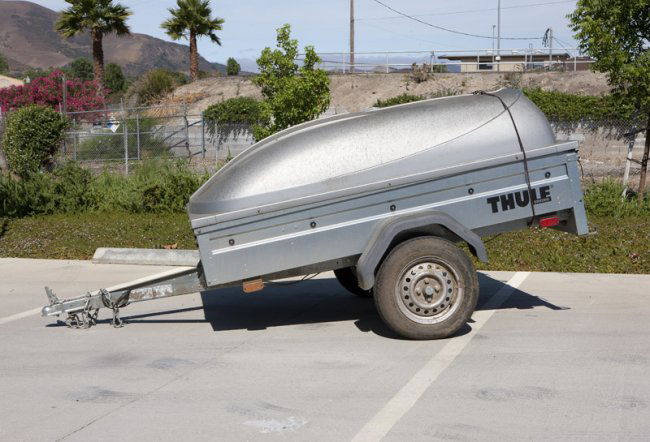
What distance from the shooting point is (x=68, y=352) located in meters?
7.68

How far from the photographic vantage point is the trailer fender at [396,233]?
24.2 ft

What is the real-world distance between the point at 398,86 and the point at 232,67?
3299 centimetres

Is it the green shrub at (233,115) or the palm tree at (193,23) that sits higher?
the palm tree at (193,23)

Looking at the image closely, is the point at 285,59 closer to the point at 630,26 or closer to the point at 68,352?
the point at 630,26

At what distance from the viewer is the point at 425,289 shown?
7.48 m

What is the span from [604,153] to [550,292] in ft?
58.7

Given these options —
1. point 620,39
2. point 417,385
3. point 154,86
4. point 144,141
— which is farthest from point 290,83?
point 154,86

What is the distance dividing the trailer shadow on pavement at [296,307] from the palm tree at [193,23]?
126 feet

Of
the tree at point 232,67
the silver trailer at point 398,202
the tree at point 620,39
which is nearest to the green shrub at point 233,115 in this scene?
the tree at point 620,39

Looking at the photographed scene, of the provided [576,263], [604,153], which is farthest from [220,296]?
[604,153]

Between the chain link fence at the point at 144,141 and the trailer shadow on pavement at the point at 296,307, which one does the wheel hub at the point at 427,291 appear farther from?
the chain link fence at the point at 144,141

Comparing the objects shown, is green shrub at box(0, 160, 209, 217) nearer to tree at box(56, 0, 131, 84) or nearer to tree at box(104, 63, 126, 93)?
tree at box(56, 0, 131, 84)

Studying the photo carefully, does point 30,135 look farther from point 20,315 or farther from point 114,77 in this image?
point 114,77

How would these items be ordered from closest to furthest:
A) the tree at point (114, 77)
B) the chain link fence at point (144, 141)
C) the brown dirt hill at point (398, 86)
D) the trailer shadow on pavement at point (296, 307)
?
the trailer shadow on pavement at point (296, 307)
the chain link fence at point (144, 141)
the brown dirt hill at point (398, 86)
the tree at point (114, 77)
